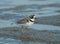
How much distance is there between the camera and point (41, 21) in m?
15.3

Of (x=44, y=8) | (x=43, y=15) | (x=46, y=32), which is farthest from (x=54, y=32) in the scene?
(x=44, y=8)

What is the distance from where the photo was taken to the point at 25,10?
1803 centimetres

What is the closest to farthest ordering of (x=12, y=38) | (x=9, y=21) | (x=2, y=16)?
(x=12, y=38)
(x=9, y=21)
(x=2, y=16)

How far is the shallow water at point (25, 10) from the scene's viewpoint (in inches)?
572

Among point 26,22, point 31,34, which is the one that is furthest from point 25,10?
point 31,34

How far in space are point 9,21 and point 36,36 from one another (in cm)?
308

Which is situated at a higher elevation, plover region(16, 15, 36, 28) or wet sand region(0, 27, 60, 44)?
plover region(16, 15, 36, 28)

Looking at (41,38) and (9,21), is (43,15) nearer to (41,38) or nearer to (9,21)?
(9,21)

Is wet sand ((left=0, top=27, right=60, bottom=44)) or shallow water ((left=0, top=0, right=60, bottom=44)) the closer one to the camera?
wet sand ((left=0, top=27, right=60, bottom=44))

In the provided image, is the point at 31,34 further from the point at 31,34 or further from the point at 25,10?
the point at 25,10

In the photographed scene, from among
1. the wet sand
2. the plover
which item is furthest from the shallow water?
the wet sand

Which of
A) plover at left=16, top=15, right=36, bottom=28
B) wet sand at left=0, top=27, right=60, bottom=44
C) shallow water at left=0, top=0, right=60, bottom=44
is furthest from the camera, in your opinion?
shallow water at left=0, top=0, right=60, bottom=44

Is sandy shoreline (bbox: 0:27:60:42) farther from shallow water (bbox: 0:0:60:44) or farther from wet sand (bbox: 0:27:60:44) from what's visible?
shallow water (bbox: 0:0:60:44)

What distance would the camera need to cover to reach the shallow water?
47.7 feet
